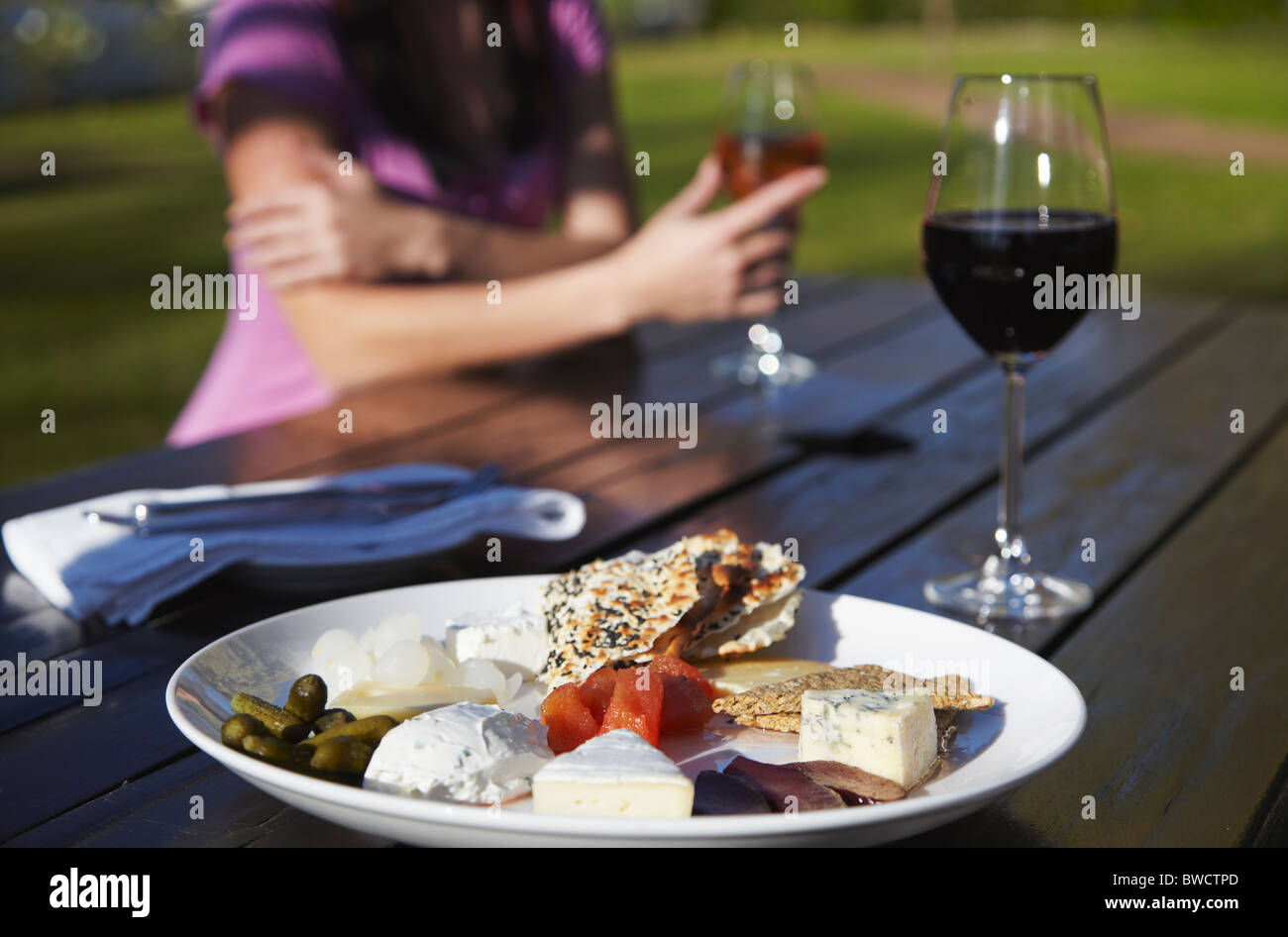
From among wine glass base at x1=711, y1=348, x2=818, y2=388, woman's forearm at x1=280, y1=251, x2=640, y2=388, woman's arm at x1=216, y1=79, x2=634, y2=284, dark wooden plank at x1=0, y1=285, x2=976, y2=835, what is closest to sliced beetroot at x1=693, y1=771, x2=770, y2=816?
dark wooden plank at x1=0, y1=285, x2=976, y2=835

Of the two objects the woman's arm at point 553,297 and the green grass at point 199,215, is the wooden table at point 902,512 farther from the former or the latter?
the green grass at point 199,215

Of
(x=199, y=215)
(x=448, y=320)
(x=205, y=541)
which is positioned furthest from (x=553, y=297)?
(x=199, y=215)

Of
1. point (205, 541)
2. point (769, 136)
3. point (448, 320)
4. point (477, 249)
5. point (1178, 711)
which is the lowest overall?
point (1178, 711)

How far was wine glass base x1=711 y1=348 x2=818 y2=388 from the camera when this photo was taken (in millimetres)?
2154

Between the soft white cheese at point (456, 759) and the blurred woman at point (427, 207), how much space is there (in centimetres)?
138

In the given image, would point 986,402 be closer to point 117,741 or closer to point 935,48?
point 117,741

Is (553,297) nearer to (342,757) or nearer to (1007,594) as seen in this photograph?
(1007,594)

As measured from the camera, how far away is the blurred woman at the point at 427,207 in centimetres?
230

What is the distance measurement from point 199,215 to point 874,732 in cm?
1039

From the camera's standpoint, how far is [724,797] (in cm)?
80

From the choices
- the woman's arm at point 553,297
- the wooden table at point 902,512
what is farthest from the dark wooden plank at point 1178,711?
the woman's arm at point 553,297

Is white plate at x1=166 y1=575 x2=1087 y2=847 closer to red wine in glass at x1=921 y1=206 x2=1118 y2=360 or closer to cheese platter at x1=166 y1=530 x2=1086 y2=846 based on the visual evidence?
cheese platter at x1=166 y1=530 x2=1086 y2=846

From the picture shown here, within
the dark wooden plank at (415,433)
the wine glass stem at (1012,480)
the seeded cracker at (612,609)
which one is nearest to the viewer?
the seeded cracker at (612,609)
